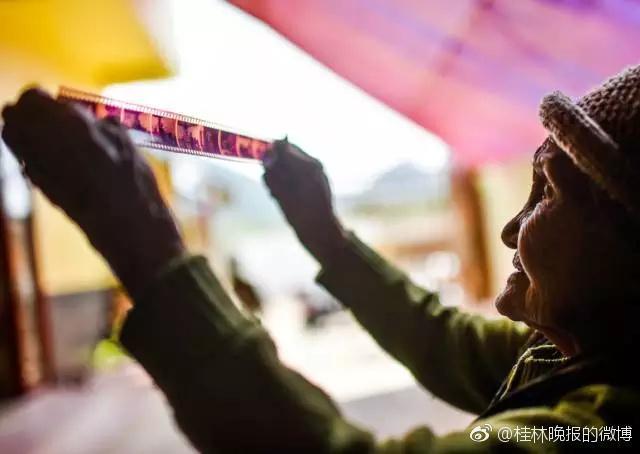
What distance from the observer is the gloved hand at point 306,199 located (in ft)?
2.03

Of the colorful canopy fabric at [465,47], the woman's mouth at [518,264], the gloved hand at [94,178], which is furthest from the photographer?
the colorful canopy fabric at [465,47]

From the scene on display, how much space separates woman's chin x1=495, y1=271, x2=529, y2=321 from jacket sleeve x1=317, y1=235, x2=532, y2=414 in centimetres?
15

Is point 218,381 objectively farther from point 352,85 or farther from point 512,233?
point 352,85

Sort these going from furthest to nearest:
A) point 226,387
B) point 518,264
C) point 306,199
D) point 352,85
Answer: point 352,85 → point 306,199 → point 518,264 → point 226,387

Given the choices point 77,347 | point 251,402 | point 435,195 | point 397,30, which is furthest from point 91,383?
point 251,402

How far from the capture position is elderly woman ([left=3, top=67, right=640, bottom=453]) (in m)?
0.34

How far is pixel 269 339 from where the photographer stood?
0.36 meters

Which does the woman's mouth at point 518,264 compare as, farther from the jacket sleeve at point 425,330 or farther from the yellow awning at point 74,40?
the yellow awning at point 74,40

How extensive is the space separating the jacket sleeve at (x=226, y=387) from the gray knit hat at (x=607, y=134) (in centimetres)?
17

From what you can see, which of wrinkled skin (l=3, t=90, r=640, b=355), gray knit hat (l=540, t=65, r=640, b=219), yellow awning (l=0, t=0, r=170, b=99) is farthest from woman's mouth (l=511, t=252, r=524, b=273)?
yellow awning (l=0, t=0, r=170, b=99)

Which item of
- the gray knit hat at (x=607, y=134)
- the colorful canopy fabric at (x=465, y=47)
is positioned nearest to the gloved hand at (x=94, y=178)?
the gray knit hat at (x=607, y=134)

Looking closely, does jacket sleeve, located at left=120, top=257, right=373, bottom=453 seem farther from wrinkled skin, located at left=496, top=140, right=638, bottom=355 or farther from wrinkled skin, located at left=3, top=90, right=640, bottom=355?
wrinkled skin, located at left=496, top=140, right=638, bottom=355

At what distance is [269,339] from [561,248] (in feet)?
0.74

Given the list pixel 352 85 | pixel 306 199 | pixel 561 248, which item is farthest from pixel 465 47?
pixel 561 248
